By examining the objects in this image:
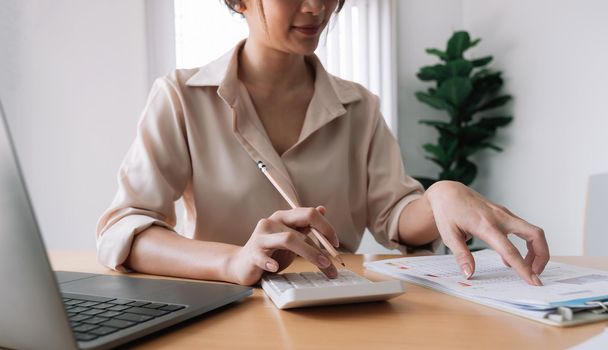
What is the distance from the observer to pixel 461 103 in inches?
116

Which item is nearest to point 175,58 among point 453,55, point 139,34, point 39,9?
point 139,34

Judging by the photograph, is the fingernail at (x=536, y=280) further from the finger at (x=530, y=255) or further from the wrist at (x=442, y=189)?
the wrist at (x=442, y=189)

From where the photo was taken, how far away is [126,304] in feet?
1.96

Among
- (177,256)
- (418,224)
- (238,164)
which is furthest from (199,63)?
(177,256)

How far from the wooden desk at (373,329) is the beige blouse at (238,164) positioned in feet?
1.56

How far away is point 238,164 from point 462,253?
54 cm

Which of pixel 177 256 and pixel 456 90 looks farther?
pixel 456 90

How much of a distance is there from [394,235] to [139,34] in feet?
6.43

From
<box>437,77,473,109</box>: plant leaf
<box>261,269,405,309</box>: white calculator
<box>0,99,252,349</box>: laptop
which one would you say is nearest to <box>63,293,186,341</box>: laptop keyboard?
<box>0,99,252,349</box>: laptop

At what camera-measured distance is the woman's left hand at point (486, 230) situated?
725mm

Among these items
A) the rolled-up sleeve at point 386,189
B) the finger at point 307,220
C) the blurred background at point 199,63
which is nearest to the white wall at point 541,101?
the blurred background at point 199,63

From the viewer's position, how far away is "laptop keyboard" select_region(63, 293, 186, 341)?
0.50 meters

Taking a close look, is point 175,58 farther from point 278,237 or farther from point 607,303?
point 607,303

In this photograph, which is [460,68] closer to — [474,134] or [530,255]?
[474,134]
